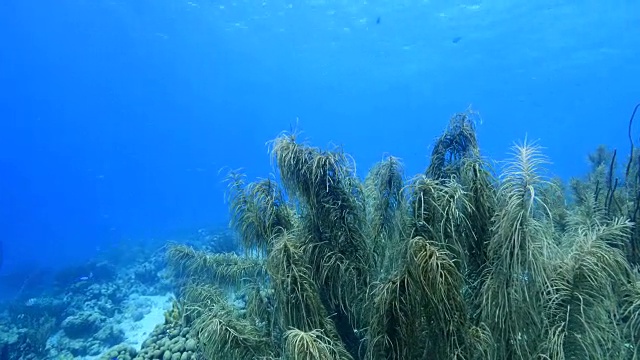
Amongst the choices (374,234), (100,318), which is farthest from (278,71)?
(374,234)

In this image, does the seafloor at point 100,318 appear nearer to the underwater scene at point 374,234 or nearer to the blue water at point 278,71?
the underwater scene at point 374,234

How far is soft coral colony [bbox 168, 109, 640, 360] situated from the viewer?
346 cm

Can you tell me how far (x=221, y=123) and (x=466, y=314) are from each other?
200 m

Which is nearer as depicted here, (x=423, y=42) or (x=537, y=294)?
(x=537, y=294)

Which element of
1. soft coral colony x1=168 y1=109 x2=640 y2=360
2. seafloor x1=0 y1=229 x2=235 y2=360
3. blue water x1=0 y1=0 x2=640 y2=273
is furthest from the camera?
blue water x1=0 y1=0 x2=640 y2=273

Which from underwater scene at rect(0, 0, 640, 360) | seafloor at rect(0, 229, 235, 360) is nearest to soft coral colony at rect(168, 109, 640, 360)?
underwater scene at rect(0, 0, 640, 360)

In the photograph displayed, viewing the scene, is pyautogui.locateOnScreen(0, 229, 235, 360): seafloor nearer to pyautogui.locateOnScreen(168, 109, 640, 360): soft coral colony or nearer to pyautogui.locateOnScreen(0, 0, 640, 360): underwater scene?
pyautogui.locateOnScreen(0, 0, 640, 360): underwater scene

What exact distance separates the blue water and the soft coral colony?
0.54m

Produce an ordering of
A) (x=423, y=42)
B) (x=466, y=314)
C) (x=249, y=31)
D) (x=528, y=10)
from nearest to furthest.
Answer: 1. (x=466, y=314)
2. (x=528, y=10)
3. (x=423, y=42)
4. (x=249, y=31)

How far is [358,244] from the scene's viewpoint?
16.0 ft

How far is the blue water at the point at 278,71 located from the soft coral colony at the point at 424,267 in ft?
1.76

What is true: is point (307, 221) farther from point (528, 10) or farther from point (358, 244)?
point (528, 10)

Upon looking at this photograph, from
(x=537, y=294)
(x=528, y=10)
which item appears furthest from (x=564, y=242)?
(x=528, y=10)

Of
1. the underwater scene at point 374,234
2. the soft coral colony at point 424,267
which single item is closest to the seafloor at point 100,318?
the underwater scene at point 374,234
